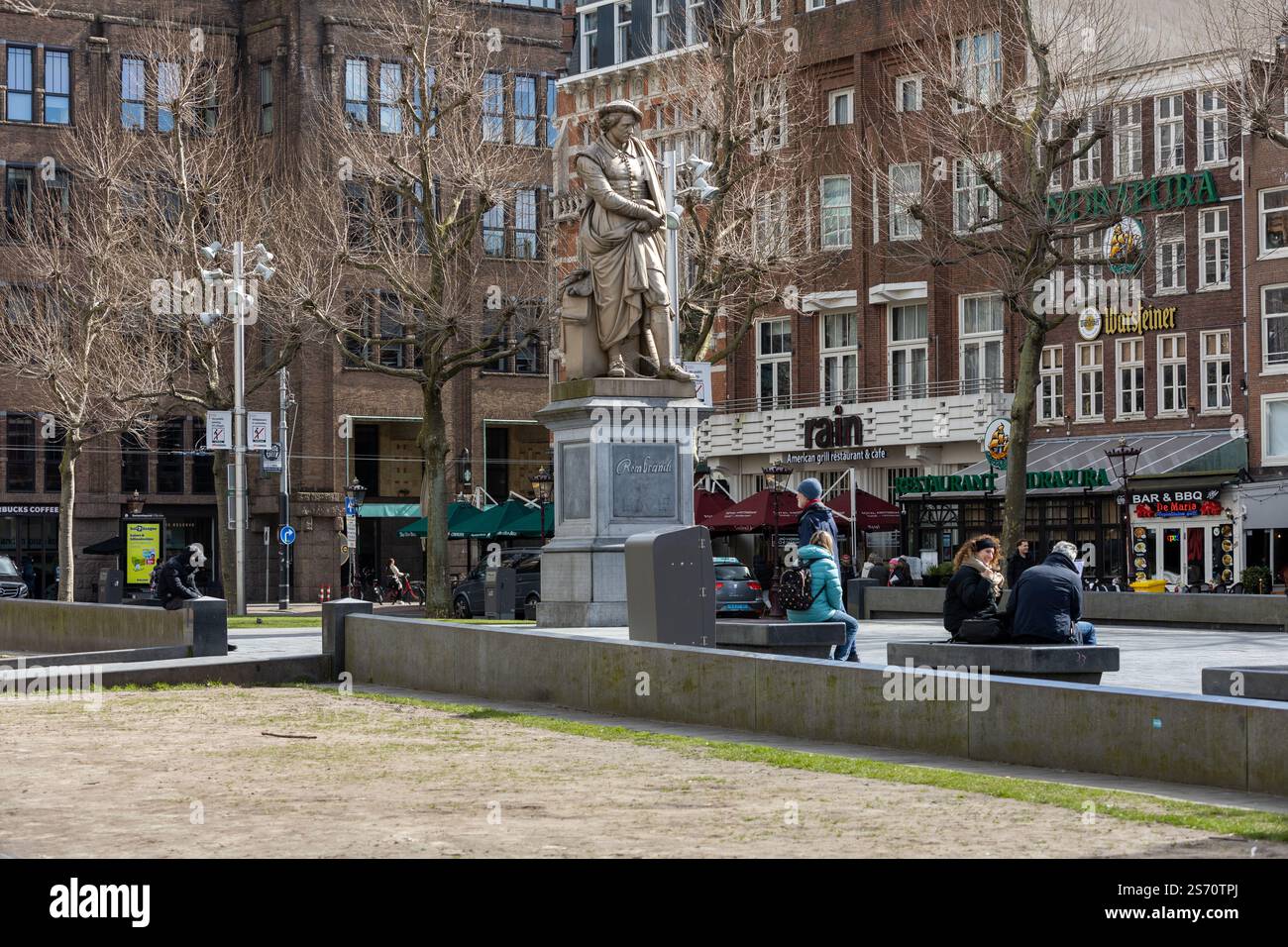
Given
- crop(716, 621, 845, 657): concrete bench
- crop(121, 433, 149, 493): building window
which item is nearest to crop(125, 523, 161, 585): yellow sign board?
crop(121, 433, 149, 493): building window

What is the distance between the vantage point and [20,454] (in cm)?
6938

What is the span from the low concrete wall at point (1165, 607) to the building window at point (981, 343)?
72.2 feet

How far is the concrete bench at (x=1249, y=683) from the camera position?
42.4 feet

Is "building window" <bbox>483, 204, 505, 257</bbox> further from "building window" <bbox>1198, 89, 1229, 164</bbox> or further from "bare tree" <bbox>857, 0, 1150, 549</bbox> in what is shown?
"building window" <bbox>1198, 89, 1229, 164</bbox>

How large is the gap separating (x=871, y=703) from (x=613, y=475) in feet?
27.0

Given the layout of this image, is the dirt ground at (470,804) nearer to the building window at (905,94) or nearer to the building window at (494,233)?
the building window at (905,94)

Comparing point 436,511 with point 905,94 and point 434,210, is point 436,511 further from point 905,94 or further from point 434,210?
point 905,94

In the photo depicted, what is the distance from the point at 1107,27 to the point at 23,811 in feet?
105

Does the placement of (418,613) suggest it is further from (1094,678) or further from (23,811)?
(23,811)

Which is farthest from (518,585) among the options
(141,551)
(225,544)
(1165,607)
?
(141,551)

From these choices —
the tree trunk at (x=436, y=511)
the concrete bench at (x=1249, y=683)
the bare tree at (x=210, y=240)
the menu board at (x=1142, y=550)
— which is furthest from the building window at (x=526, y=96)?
the concrete bench at (x=1249, y=683)

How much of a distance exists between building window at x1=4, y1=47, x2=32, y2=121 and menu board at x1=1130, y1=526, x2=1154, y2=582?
134 feet

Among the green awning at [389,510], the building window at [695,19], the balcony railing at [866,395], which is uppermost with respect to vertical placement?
the building window at [695,19]
